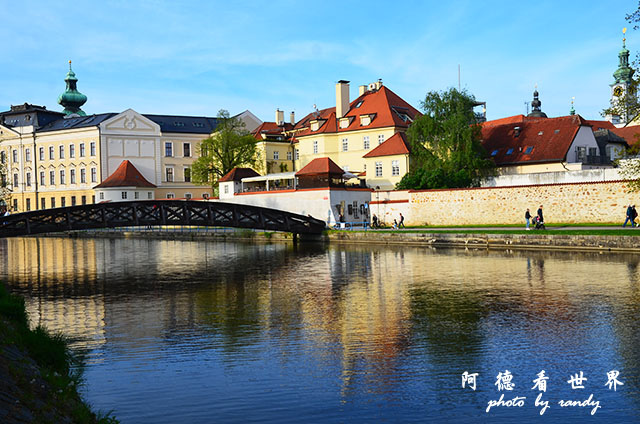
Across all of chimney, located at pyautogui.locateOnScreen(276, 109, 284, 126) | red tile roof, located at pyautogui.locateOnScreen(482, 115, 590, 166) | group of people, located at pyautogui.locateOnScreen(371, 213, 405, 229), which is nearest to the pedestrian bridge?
group of people, located at pyautogui.locateOnScreen(371, 213, 405, 229)

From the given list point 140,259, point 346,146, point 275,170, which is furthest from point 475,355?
point 275,170

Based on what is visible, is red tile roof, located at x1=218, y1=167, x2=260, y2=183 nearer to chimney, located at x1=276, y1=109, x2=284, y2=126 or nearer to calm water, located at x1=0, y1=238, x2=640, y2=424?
chimney, located at x1=276, y1=109, x2=284, y2=126

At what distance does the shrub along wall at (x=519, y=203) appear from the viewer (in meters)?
40.2

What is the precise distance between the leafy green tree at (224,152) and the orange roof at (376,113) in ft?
24.4

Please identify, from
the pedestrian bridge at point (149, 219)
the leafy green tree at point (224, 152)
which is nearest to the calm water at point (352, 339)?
the pedestrian bridge at point (149, 219)

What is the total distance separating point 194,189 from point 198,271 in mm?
55335

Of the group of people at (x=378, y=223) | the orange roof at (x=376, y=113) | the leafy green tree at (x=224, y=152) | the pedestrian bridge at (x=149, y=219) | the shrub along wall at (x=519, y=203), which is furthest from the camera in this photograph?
the leafy green tree at (x=224, y=152)

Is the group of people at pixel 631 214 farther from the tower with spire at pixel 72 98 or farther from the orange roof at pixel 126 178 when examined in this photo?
the tower with spire at pixel 72 98

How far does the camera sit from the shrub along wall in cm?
4016

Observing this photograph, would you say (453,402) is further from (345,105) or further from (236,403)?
(345,105)

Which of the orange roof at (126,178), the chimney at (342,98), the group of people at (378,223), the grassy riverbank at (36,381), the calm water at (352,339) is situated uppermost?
the chimney at (342,98)

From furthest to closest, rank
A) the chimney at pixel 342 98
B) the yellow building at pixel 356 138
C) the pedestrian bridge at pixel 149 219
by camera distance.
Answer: the chimney at pixel 342 98, the yellow building at pixel 356 138, the pedestrian bridge at pixel 149 219

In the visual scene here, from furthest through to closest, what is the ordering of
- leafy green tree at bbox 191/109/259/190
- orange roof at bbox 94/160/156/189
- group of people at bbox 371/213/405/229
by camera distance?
orange roof at bbox 94/160/156/189 → leafy green tree at bbox 191/109/259/190 → group of people at bbox 371/213/405/229

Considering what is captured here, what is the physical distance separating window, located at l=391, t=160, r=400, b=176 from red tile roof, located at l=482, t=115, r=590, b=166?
8882 millimetres
